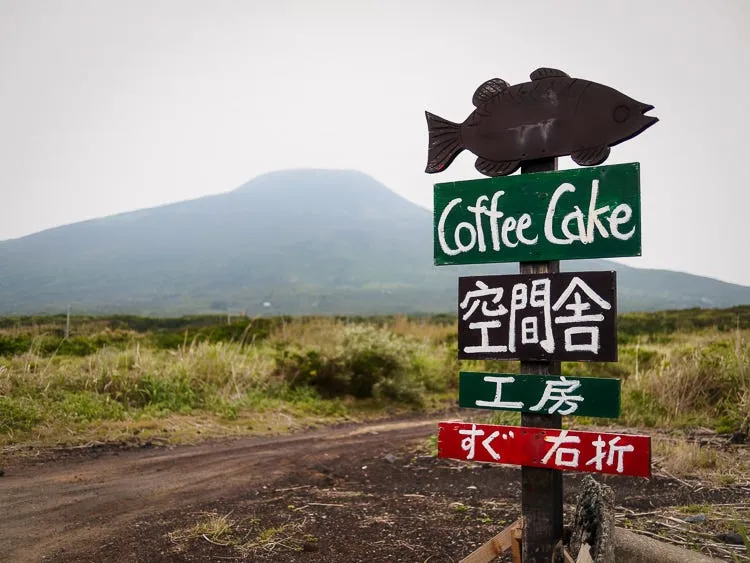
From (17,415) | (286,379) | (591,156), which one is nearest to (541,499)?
(591,156)

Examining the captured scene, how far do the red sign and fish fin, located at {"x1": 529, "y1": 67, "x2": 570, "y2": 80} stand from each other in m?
2.01

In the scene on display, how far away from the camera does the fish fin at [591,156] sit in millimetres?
3373

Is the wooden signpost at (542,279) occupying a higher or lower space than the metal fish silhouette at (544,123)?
lower

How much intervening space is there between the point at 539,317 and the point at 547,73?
4.69 feet

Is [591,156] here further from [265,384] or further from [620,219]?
[265,384]

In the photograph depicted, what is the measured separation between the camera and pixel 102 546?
4.39 metres

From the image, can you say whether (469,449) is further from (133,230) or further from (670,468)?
(133,230)

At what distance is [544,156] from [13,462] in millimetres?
6729

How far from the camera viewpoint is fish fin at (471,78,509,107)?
372 centimetres

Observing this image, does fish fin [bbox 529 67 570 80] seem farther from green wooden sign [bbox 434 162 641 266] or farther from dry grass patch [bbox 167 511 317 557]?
dry grass patch [bbox 167 511 317 557]

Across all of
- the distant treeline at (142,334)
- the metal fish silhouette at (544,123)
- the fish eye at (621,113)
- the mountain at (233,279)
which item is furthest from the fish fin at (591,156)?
the mountain at (233,279)

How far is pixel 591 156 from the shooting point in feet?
11.2

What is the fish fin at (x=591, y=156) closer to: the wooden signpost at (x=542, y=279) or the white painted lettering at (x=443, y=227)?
the wooden signpost at (x=542, y=279)

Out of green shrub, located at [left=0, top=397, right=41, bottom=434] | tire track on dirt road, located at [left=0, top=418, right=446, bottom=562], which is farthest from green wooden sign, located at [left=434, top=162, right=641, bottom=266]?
green shrub, located at [left=0, top=397, right=41, bottom=434]
